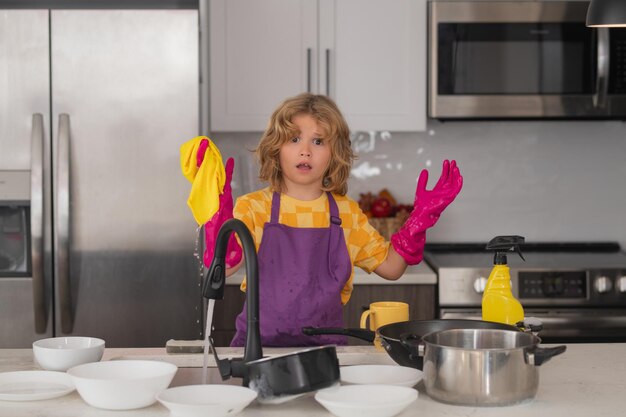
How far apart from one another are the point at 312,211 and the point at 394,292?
1.07 m

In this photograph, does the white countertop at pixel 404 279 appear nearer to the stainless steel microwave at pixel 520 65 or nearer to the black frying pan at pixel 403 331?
the stainless steel microwave at pixel 520 65

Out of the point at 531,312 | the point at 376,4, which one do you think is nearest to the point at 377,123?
the point at 376,4

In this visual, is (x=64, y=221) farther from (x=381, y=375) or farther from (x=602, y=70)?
(x=602, y=70)

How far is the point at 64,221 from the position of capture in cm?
324

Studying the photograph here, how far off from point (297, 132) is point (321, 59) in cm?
138

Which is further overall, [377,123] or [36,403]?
[377,123]

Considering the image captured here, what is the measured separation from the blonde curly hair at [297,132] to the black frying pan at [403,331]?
58cm

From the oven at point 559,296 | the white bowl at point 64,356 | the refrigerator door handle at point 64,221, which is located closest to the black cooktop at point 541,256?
the oven at point 559,296

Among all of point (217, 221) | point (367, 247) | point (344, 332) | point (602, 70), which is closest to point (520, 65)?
point (602, 70)

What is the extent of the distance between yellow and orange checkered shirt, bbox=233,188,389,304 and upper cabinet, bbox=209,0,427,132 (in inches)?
49.0

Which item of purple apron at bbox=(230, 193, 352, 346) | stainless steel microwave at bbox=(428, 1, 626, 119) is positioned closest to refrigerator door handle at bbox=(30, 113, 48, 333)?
purple apron at bbox=(230, 193, 352, 346)

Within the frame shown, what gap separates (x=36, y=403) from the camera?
5.27ft

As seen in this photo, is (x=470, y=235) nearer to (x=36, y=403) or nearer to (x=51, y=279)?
(x=51, y=279)

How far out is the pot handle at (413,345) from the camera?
5.57ft
